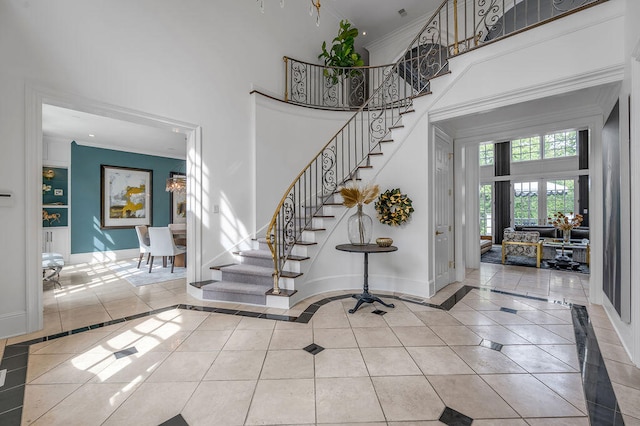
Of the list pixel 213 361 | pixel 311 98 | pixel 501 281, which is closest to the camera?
A: pixel 213 361

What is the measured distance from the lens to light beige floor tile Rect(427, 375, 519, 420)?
1.78 metres

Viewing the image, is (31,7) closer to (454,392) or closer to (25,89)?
(25,89)

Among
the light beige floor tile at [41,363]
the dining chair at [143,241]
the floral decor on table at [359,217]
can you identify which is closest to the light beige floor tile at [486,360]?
the floral decor on table at [359,217]

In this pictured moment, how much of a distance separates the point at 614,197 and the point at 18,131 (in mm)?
6109

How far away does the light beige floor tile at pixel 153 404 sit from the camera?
173cm

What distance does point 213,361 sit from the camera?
2422mm

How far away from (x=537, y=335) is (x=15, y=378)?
4.56 m

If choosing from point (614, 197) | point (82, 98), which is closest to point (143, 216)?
point (82, 98)

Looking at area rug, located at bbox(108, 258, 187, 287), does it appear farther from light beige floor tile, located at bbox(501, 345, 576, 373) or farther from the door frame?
light beige floor tile, located at bbox(501, 345, 576, 373)

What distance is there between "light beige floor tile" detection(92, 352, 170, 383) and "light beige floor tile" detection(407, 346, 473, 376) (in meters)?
2.17

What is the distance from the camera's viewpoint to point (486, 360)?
241 centimetres

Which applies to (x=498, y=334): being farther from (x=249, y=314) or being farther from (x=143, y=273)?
(x=143, y=273)

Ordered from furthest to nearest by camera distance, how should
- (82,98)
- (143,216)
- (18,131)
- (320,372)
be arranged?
(143,216) → (82,98) → (18,131) → (320,372)

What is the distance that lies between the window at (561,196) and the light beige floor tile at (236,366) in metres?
12.7
